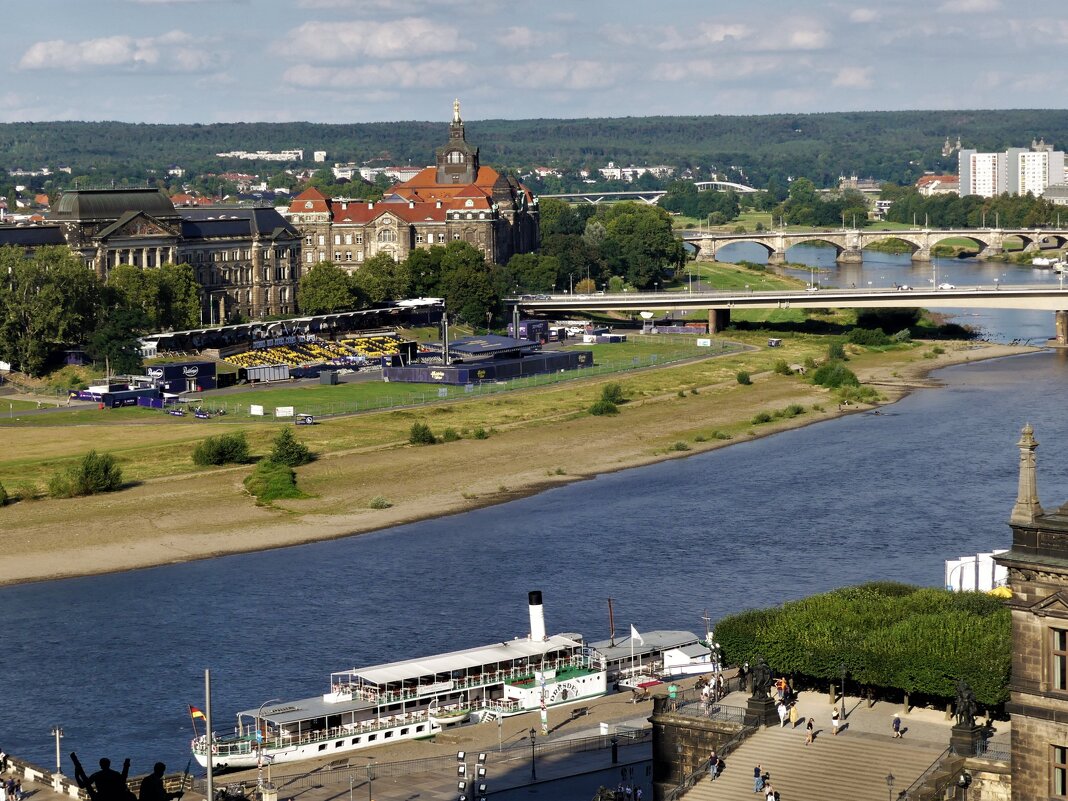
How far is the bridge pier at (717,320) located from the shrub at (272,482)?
8236 centimetres

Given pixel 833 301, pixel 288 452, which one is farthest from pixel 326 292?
pixel 288 452

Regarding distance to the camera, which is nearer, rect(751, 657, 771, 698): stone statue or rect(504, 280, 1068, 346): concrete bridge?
rect(751, 657, 771, 698): stone statue

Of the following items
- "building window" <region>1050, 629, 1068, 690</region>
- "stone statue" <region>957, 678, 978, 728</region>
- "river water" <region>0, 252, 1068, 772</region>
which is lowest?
"river water" <region>0, 252, 1068, 772</region>

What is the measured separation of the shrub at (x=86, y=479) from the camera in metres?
101

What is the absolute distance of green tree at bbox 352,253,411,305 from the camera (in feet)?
591

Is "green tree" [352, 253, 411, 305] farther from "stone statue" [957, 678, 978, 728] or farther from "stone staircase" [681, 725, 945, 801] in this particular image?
"stone statue" [957, 678, 978, 728]

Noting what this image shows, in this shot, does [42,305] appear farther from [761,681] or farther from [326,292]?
[761,681]

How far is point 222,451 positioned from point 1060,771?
246 feet

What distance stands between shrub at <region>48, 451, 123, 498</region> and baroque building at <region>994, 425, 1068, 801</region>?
68437mm

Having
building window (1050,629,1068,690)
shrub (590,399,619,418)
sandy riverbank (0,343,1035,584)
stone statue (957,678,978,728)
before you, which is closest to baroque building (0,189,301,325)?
shrub (590,399,619,418)

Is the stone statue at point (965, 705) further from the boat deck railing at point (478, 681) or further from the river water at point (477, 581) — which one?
the river water at point (477, 581)

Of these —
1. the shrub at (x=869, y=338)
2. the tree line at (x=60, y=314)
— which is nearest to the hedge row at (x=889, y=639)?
the tree line at (x=60, y=314)

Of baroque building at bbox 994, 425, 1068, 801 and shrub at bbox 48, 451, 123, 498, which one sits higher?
baroque building at bbox 994, 425, 1068, 801

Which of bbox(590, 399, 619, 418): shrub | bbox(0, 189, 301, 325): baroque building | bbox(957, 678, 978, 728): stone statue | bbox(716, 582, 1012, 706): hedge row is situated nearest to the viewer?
bbox(957, 678, 978, 728): stone statue
